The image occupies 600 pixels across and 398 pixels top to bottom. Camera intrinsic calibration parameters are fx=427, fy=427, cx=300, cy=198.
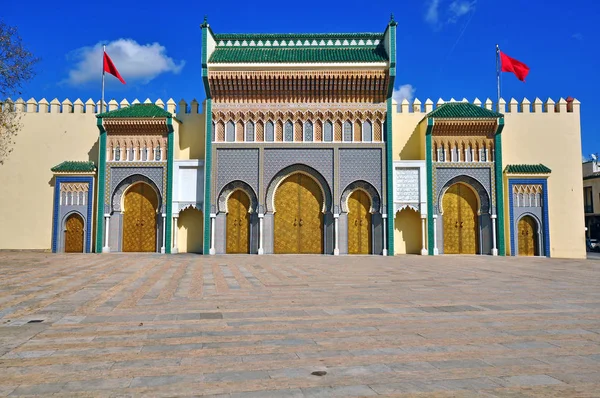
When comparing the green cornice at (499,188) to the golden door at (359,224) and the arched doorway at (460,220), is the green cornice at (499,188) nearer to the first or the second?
the arched doorway at (460,220)

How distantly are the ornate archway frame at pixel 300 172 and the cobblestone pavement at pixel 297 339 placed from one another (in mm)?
8330

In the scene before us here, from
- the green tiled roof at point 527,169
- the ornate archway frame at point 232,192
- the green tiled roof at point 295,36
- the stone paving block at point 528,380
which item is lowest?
the stone paving block at point 528,380

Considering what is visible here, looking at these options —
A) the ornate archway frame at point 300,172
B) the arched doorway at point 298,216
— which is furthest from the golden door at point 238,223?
the arched doorway at point 298,216

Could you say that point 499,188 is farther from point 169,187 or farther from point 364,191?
point 169,187

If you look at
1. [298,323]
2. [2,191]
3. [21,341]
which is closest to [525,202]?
[298,323]

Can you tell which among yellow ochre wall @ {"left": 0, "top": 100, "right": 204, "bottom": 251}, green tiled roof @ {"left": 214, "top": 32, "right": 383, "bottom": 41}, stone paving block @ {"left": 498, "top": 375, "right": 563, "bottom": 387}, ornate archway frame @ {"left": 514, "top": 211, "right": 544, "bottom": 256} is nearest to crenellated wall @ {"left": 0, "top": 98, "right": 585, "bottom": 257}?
yellow ochre wall @ {"left": 0, "top": 100, "right": 204, "bottom": 251}

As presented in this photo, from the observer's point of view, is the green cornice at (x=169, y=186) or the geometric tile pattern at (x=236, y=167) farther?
the geometric tile pattern at (x=236, y=167)

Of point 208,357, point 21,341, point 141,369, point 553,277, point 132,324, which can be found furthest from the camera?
point 553,277

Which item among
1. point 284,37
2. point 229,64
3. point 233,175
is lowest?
point 233,175

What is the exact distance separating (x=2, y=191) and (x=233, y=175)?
9.53 meters

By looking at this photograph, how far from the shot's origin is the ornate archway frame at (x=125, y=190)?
16266mm

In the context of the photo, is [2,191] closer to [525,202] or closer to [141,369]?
[141,369]

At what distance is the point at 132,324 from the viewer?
15.1ft

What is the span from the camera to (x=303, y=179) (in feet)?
53.9
